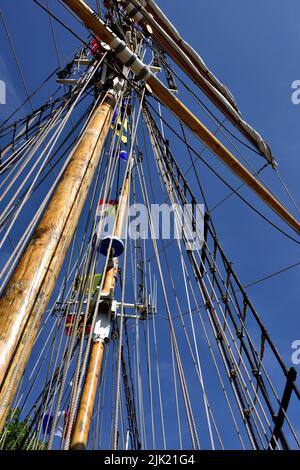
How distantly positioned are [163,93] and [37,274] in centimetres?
406

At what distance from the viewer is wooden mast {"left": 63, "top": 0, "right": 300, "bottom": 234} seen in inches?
199

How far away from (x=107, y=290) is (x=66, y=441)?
5.36 meters

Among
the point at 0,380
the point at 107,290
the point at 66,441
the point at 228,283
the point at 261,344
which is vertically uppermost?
the point at 107,290

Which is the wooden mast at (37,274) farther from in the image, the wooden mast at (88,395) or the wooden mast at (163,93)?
the wooden mast at (163,93)

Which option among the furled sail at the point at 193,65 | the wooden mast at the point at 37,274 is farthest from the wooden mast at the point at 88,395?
the furled sail at the point at 193,65

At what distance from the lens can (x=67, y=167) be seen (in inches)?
131

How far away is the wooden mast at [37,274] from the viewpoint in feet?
6.47

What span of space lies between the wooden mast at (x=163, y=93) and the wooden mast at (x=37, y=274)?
224cm

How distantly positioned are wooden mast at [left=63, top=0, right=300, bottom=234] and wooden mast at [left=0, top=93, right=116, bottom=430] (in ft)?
7.33

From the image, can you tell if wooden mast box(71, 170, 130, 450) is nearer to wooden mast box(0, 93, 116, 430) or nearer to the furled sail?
wooden mast box(0, 93, 116, 430)

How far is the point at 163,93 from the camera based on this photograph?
5.41 meters

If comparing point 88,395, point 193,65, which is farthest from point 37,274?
point 193,65
